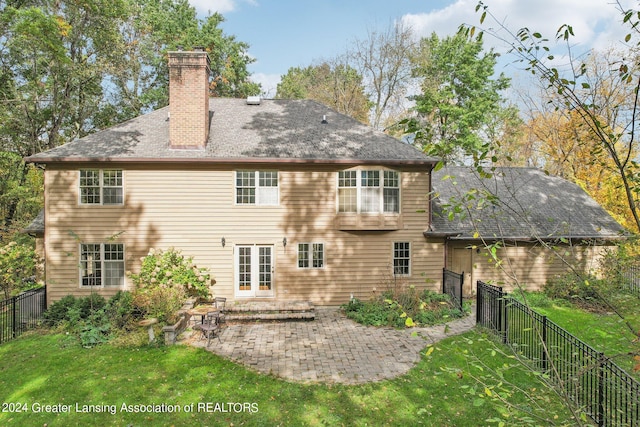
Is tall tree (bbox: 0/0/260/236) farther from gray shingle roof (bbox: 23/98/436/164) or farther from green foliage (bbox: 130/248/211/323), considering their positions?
green foliage (bbox: 130/248/211/323)

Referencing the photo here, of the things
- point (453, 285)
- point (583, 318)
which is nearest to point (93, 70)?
point (453, 285)

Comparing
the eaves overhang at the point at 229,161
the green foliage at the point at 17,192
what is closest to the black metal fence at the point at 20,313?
the eaves overhang at the point at 229,161

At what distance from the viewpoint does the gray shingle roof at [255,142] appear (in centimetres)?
1290

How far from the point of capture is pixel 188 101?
13.7m

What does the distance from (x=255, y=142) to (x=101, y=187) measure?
5811mm

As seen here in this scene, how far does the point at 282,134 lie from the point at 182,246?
19.4ft

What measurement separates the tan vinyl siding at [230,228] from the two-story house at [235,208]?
0.04 metres

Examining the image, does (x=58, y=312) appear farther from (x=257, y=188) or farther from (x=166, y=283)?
(x=257, y=188)

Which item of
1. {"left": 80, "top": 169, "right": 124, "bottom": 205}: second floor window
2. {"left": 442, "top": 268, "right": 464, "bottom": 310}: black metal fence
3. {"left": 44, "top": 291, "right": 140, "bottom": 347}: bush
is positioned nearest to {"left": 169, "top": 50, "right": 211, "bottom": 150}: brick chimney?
{"left": 80, "top": 169, "right": 124, "bottom": 205}: second floor window

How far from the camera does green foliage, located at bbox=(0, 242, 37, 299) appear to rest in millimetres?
12719

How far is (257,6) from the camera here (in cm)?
1484

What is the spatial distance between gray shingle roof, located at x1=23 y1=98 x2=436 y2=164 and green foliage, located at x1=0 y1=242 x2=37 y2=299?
3.71 m

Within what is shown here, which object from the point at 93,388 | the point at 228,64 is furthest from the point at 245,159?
the point at 228,64

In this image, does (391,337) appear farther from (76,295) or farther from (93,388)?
(76,295)
